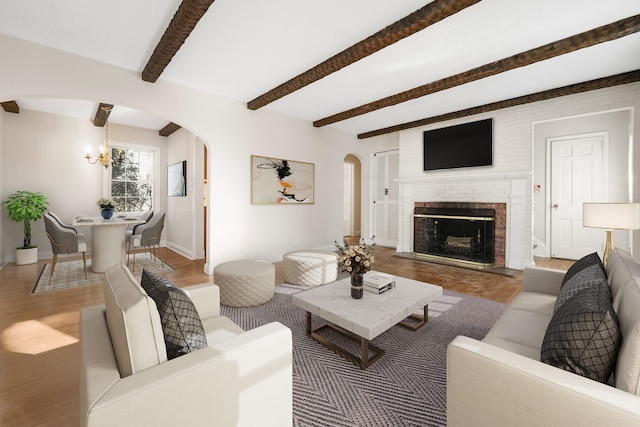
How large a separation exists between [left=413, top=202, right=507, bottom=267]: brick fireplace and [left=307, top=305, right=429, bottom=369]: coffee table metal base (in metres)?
2.96

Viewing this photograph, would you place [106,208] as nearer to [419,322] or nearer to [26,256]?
[26,256]

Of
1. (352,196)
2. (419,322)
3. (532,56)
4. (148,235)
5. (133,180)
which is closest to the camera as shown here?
(419,322)

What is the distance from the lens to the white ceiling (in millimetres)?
2352

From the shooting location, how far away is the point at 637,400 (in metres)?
0.84

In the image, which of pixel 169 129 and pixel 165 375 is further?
pixel 169 129

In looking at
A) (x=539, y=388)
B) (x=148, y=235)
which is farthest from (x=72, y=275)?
(x=539, y=388)

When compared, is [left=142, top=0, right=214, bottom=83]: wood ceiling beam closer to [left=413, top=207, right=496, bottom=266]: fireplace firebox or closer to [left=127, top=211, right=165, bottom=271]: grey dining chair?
[left=127, top=211, right=165, bottom=271]: grey dining chair

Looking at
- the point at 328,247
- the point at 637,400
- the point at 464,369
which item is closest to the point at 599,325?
the point at 637,400

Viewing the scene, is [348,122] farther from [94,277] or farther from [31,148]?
[31,148]

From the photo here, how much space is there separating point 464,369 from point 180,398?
1057mm

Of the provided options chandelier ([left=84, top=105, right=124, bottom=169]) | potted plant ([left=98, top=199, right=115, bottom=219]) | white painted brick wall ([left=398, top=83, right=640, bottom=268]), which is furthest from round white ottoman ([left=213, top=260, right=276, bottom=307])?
white painted brick wall ([left=398, top=83, right=640, bottom=268])

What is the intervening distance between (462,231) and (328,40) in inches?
161

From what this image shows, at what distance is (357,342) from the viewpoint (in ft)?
7.48

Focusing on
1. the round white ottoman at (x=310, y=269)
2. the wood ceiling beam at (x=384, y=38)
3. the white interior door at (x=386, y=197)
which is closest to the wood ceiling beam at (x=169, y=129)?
the wood ceiling beam at (x=384, y=38)
